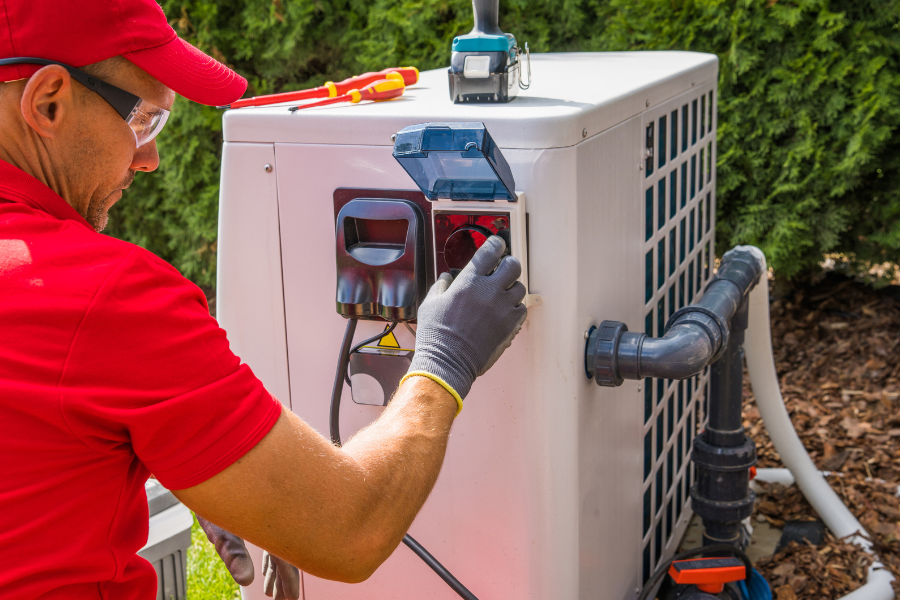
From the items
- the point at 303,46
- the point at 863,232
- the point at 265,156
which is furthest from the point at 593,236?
the point at 303,46

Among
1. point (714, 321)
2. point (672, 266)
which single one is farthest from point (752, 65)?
point (714, 321)

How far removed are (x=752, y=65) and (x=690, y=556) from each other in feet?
6.93

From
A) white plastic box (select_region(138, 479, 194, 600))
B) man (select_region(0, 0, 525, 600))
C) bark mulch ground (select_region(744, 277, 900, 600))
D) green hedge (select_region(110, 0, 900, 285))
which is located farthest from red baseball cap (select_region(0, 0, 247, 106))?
green hedge (select_region(110, 0, 900, 285))

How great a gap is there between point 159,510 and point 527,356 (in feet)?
5.00

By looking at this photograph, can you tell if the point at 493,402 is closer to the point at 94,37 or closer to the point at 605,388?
the point at 605,388

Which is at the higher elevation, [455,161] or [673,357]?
[455,161]

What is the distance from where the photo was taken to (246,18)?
387 centimetres

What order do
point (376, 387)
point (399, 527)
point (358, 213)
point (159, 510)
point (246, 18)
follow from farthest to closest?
1. point (246, 18)
2. point (159, 510)
3. point (376, 387)
4. point (358, 213)
5. point (399, 527)

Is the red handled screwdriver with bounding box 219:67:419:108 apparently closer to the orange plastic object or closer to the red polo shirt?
the red polo shirt

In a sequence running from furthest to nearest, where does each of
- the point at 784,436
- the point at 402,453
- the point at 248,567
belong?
the point at 784,436, the point at 248,567, the point at 402,453

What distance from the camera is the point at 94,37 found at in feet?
3.22

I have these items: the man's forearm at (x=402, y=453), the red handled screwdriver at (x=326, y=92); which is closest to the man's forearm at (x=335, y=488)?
the man's forearm at (x=402, y=453)

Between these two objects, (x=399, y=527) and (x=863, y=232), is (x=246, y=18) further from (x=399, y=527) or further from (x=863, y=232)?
(x=399, y=527)

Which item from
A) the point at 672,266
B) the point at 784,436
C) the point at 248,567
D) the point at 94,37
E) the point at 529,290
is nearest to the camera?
the point at 94,37
